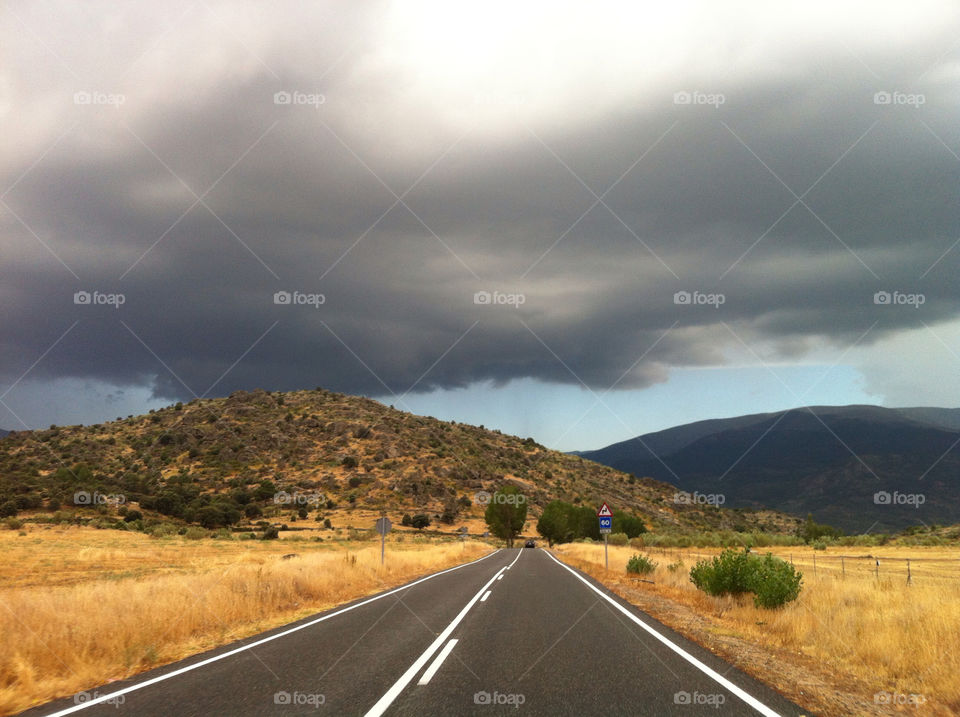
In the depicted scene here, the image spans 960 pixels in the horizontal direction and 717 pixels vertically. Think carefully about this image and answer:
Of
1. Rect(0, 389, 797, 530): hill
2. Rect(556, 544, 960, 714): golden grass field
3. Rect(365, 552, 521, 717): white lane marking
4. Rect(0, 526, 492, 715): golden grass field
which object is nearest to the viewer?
Rect(365, 552, 521, 717): white lane marking

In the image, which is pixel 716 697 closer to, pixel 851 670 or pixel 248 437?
pixel 851 670

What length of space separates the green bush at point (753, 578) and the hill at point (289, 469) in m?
60.9

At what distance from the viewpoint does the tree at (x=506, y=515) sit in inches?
3130

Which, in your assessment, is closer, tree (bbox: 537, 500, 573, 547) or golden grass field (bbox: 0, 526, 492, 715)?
golden grass field (bbox: 0, 526, 492, 715)

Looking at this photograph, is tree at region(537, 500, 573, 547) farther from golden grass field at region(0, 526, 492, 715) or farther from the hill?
golden grass field at region(0, 526, 492, 715)

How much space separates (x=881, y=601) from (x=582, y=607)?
6.30m

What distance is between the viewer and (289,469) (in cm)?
9094

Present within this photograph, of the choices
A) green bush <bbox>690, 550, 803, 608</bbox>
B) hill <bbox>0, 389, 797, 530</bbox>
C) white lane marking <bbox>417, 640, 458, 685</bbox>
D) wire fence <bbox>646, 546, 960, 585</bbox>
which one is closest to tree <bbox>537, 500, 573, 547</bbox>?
hill <bbox>0, 389, 797, 530</bbox>

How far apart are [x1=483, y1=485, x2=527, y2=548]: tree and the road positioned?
68141 mm

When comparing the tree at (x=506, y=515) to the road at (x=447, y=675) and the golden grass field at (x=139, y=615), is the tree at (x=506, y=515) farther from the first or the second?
the road at (x=447, y=675)

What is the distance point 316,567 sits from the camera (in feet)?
64.2

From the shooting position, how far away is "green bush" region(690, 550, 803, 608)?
13391 mm

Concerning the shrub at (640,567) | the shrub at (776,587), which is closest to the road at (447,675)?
the shrub at (776,587)

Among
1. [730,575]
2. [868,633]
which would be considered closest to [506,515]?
[730,575]
